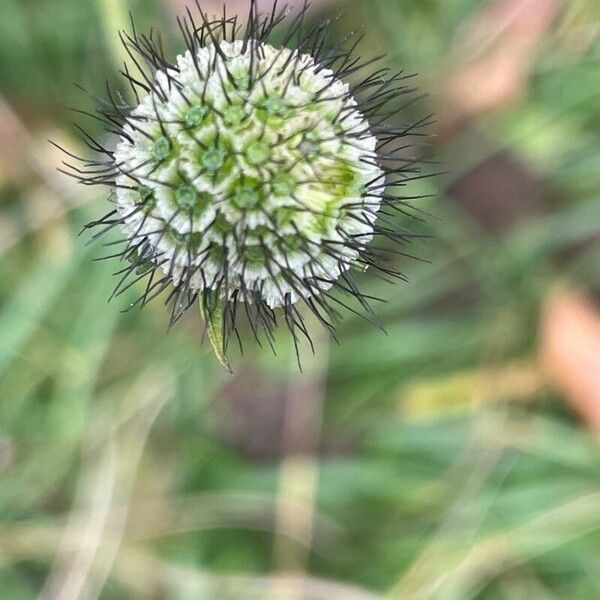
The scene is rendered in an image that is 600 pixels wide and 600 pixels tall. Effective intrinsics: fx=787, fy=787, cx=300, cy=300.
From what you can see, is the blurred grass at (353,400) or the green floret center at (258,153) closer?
the green floret center at (258,153)

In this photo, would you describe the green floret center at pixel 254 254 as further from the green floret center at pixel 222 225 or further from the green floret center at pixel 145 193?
the green floret center at pixel 145 193

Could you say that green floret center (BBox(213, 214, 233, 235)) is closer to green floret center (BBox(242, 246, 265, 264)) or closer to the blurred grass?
green floret center (BBox(242, 246, 265, 264))

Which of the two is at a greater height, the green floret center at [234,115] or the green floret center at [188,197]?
the green floret center at [234,115]

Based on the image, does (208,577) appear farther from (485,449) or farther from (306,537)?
(485,449)

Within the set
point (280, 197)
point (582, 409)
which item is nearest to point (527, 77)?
point (582, 409)

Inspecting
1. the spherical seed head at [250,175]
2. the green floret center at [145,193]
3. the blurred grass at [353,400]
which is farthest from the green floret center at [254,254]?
the blurred grass at [353,400]

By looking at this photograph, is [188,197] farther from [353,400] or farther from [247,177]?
[353,400]

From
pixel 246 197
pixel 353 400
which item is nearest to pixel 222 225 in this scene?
pixel 246 197
